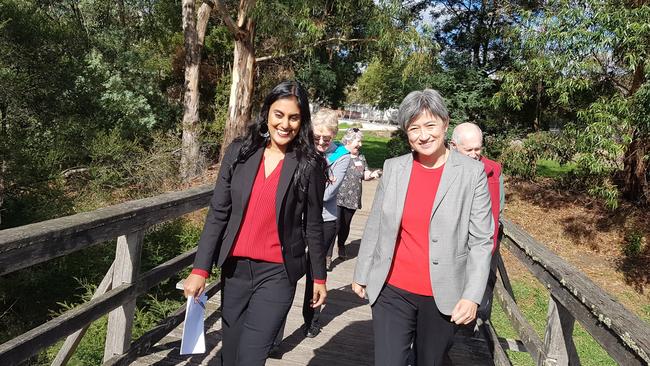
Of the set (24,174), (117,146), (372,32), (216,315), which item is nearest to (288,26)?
(372,32)

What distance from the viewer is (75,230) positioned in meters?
2.32

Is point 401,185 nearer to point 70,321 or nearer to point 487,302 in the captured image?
point 70,321

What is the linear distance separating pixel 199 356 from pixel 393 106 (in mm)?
17261

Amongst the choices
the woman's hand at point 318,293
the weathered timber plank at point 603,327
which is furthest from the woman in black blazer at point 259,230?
the weathered timber plank at point 603,327

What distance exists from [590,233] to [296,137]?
11.9 metres

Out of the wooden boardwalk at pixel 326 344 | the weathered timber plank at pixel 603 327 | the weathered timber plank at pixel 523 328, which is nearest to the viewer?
the weathered timber plank at pixel 603 327

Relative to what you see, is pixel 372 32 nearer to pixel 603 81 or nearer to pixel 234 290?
pixel 603 81

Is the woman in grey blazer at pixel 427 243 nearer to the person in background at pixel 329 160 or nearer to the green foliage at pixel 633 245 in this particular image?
the person in background at pixel 329 160

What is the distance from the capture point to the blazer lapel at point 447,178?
2.26 metres

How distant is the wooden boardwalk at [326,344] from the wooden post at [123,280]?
258 mm

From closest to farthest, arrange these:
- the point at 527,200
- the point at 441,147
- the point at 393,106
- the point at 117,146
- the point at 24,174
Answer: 1. the point at 441,147
2. the point at 24,174
3. the point at 117,146
4. the point at 527,200
5. the point at 393,106

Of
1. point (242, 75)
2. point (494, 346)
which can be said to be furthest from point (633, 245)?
point (242, 75)

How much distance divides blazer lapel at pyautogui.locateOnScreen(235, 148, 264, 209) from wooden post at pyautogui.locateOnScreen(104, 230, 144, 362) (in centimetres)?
92

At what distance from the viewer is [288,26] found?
1304cm
